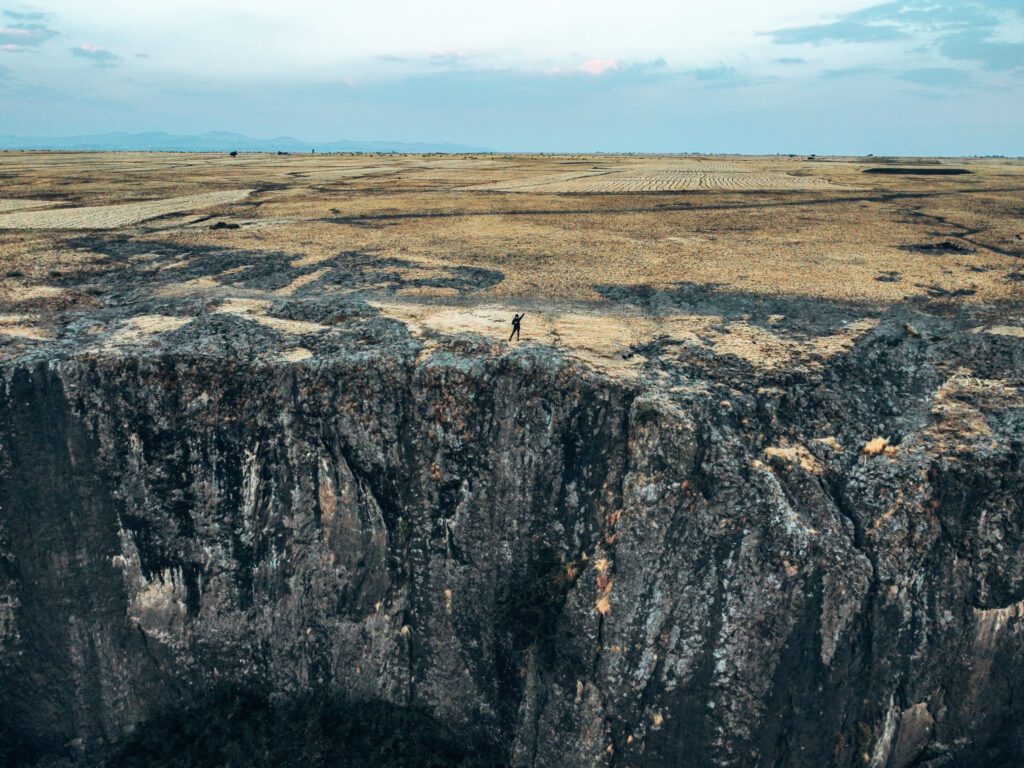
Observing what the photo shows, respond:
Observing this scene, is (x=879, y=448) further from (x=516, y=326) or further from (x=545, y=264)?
(x=545, y=264)

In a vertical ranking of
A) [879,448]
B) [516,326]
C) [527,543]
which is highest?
[516,326]

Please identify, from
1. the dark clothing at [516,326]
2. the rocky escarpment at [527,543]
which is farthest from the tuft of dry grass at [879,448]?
the dark clothing at [516,326]

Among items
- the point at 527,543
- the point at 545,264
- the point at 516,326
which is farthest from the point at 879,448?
the point at 545,264

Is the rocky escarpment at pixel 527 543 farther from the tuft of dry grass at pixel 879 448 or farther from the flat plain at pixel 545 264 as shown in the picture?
the flat plain at pixel 545 264

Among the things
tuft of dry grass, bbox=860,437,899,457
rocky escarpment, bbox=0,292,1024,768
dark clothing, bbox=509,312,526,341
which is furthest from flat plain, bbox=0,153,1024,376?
tuft of dry grass, bbox=860,437,899,457

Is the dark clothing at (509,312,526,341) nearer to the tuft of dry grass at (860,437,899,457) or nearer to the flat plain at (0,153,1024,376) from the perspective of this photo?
the flat plain at (0,153,1024,376)

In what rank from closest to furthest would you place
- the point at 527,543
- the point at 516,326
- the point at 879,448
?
the point at 879,448, the point at 527,543, the point at 516,326
